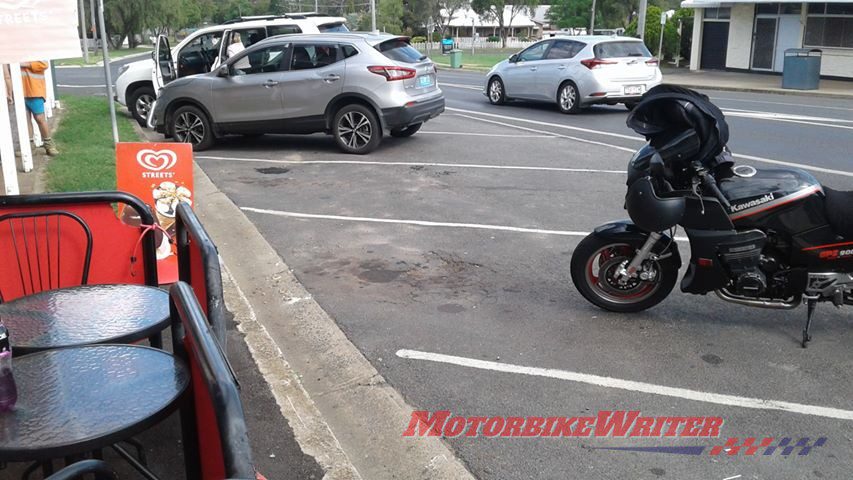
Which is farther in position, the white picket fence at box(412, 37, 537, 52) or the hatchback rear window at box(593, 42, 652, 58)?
the white picket fence at box(412, 37, 537, 52)

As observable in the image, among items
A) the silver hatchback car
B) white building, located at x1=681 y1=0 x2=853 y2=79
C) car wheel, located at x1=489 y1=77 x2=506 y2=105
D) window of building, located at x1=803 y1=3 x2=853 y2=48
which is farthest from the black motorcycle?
window of building, located at x1=803 y1=3 x2=853 y2=48

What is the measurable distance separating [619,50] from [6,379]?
54.7ft

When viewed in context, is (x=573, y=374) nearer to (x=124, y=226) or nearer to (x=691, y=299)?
(x=691, y=299)

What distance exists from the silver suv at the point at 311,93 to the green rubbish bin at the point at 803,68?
17.0 metres

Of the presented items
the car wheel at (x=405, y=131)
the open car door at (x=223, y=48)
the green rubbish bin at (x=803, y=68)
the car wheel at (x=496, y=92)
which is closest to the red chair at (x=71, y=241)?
the car wheel at (x=405, y=131)

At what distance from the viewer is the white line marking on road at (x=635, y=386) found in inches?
175

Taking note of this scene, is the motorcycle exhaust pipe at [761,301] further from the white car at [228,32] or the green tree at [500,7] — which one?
the green tree at [500,7]

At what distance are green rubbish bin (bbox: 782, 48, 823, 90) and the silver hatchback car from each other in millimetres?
9847

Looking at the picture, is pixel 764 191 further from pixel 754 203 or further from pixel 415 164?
pixel 415 164

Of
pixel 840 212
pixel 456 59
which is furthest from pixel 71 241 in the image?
pixel 456 59

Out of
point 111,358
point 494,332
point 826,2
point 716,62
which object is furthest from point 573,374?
point 716,62

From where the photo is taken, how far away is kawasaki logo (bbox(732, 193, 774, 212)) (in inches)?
205

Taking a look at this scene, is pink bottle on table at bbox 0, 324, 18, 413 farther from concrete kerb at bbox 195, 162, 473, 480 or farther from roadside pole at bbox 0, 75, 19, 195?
roadside pole at bbox 0, 75, 19, 195

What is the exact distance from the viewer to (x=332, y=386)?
190 inches
